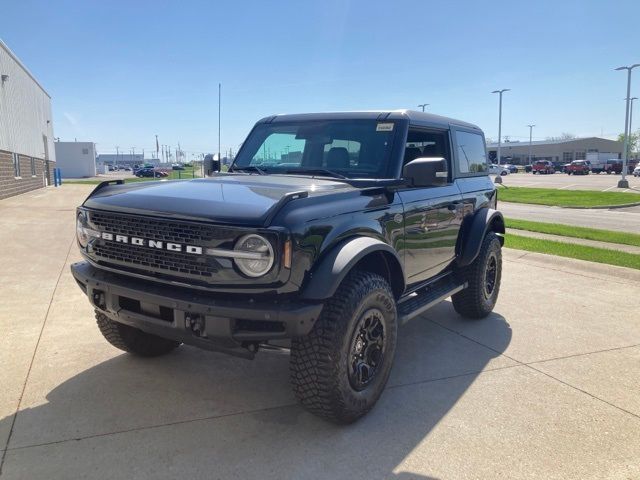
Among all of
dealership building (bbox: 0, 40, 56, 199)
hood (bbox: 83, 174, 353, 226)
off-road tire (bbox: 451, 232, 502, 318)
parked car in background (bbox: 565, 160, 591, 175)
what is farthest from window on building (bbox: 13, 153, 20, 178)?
parked car in background (bbox: 565, 160, 591, 175)

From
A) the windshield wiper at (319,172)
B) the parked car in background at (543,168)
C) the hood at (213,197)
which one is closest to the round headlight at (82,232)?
the hood at (213,197)

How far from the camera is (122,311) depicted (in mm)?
3104

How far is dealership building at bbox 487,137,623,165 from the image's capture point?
10138 centimetres

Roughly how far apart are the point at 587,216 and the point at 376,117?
15632 millimetres

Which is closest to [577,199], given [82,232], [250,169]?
[250,169]

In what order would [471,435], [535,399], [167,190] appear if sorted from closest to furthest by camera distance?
[471,435]
[167,190]
[535,399]

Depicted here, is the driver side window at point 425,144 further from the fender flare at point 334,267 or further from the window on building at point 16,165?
the window on building at point 16,165

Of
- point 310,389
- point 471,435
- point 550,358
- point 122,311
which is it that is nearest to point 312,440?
point 310,389

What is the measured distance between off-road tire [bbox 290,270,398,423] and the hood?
65 cm

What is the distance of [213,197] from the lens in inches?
121

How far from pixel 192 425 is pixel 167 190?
1.47 m

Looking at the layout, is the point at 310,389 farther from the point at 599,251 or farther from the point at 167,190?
the point at 599,251

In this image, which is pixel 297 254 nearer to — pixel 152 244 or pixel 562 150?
pixel 152 244

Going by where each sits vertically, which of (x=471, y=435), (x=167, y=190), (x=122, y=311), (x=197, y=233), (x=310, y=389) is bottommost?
(x=471, y=435)
